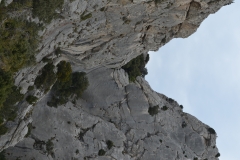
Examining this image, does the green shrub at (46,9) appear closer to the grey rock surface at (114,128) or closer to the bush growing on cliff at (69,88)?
the bush growing on cliff at (69,88)

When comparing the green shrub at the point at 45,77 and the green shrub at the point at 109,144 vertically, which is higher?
the green shrub at the point at 45,77

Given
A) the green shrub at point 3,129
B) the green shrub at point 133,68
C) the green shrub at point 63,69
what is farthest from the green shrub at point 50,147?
the green shrub at point 133,68

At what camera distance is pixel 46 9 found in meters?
24.9

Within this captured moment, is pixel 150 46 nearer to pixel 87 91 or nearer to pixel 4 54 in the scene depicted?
pixel 87 91

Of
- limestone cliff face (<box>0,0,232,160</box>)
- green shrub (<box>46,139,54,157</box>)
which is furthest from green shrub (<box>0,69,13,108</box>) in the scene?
green shrub (<box>46,139,54,157</box>)

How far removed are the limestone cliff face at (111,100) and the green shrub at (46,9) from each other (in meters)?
0.87

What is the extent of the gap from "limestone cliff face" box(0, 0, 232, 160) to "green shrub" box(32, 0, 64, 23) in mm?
869

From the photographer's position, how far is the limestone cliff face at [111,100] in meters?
30.4

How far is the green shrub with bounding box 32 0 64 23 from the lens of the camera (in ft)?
79.0

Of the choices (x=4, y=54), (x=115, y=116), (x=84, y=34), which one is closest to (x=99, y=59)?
(x=84, y=34)

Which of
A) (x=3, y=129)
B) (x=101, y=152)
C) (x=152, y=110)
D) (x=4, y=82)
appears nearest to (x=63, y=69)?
(x=3, y=129)

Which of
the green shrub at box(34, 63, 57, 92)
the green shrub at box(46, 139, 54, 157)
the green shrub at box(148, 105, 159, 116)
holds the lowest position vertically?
the green shrub at box(46, 139, 54, 157)

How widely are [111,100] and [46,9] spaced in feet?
79.0

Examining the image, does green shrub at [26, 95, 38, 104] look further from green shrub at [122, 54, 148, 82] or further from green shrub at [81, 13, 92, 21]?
green shrub at [122, 54, 148, 82]
